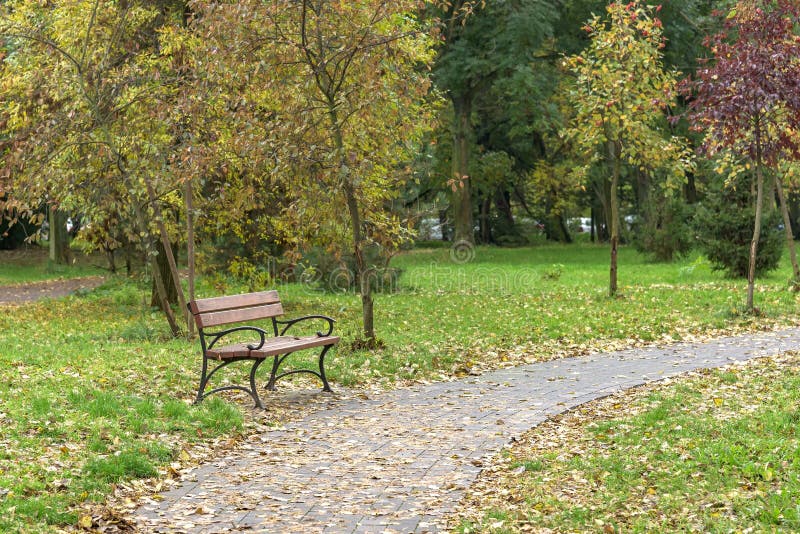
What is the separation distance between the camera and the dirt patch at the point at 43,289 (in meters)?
23.2

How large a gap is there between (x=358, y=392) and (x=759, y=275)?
1360cm

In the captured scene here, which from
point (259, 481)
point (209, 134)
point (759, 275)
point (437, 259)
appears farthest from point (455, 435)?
point (437, 259)

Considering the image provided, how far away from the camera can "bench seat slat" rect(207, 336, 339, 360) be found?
8.66m

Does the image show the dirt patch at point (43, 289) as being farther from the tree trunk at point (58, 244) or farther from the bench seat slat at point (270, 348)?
the bench seat slat at point (270, 348)

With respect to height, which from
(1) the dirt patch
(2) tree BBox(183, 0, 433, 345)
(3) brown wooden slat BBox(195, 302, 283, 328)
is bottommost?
(1) the dirt patch

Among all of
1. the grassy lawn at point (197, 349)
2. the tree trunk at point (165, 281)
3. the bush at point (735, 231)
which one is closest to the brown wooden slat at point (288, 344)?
the grassy lawn at point (197, 349)

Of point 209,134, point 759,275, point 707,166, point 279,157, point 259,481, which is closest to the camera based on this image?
point 259,481

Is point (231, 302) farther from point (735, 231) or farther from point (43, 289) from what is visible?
point (43, 289)

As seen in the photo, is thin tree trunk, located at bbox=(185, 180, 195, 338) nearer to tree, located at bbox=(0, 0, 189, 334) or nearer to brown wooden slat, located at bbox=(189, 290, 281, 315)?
tree, located at bbox=(0, 0, 189, 334)

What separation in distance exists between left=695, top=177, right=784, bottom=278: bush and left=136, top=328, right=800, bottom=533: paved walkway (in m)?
9.85

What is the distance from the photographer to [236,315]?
9.33m

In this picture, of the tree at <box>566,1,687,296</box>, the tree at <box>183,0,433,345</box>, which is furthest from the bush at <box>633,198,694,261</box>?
the tree at <box>183,0,433,345</box>

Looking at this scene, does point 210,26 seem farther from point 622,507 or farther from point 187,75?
point 622,507

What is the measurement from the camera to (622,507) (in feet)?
18.6
